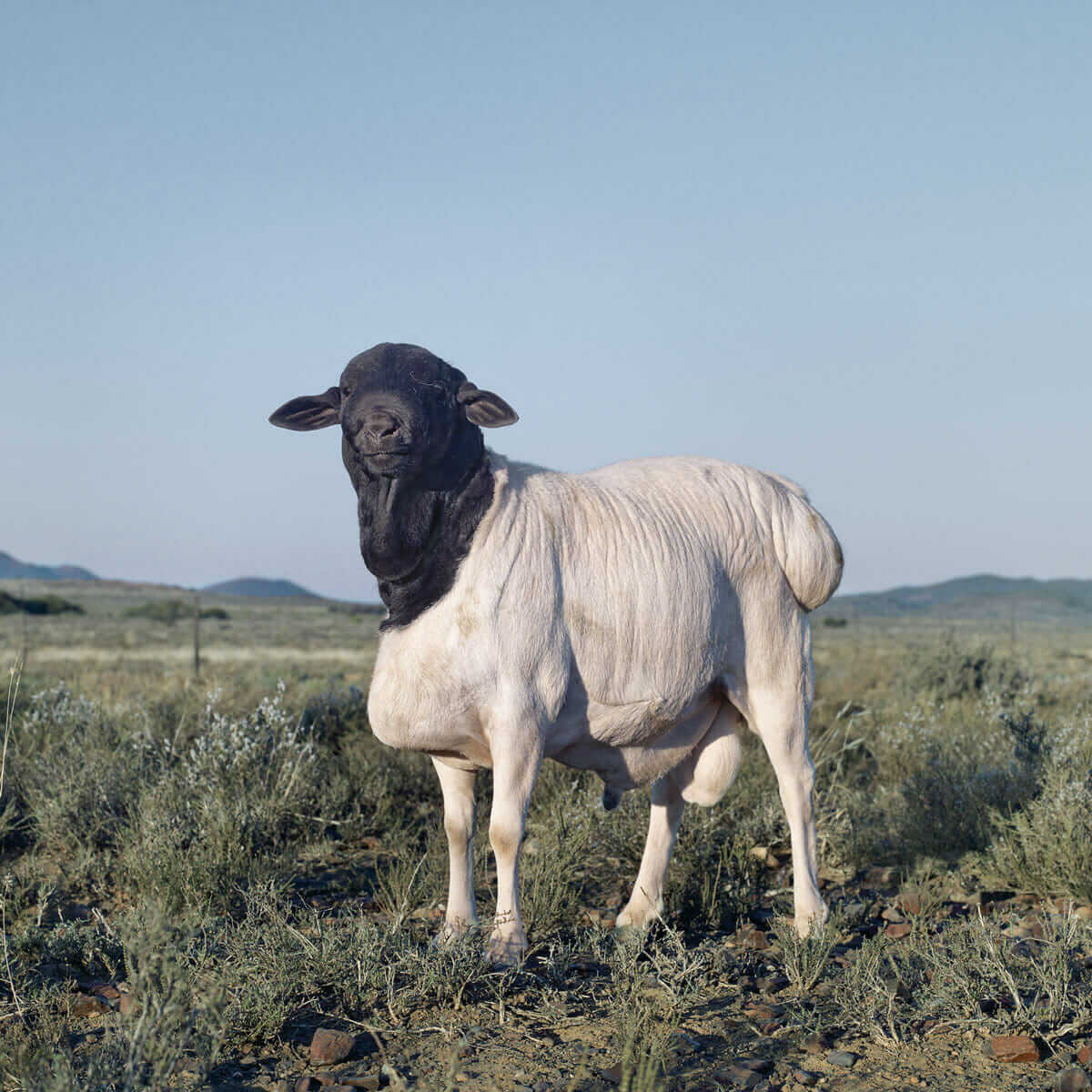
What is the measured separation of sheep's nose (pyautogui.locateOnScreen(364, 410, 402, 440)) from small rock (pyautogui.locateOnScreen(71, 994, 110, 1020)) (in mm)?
2450

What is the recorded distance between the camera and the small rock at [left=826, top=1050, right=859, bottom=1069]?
3.85 meters

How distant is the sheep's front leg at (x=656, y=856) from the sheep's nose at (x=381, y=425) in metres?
2.41

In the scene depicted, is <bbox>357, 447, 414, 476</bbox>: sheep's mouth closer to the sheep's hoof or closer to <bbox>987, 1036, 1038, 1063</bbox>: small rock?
the sheep's hoof

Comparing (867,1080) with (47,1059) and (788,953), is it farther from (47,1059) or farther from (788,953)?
(47,1059)

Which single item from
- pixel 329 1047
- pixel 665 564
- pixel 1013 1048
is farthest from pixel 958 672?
pixel 329 1047

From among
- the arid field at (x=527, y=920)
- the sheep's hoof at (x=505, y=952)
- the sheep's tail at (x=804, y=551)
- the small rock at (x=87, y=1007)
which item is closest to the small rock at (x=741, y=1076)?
the arid field at (x=527, y=920)

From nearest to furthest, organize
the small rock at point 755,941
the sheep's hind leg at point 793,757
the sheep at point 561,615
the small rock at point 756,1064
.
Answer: the small rock at point 756,1064
the sheep at point 561,615
the small rock at point 755,941
the sheep's hind leg at point 793,757

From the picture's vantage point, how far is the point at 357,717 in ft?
32.0

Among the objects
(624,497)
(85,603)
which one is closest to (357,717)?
(624,497)

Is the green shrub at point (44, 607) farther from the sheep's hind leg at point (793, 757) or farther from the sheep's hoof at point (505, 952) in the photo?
the sheep's hoof at point (505, 952)

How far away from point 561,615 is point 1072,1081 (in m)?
2.50

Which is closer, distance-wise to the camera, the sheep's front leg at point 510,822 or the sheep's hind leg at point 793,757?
the sheep's front leg at point 510,822

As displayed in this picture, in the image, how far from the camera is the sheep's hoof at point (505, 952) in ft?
14.9

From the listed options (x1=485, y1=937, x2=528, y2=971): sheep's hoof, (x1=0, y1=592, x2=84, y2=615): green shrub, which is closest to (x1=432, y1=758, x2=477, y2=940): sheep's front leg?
(x1=485, y1=937, x2=528, y2=971): sheep's hoof
